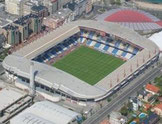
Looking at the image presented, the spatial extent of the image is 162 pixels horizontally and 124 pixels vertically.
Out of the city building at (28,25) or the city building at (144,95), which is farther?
the city building at (28,25)

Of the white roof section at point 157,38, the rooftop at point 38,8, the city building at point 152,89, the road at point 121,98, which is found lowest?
the road at point 121,98

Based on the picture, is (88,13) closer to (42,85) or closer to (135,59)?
(135,59)

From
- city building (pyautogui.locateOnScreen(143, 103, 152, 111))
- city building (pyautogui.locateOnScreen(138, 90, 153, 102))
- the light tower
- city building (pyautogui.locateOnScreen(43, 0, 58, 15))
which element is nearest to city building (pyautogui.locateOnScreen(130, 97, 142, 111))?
city building (pyautogui.locateOnScreen(143, 103, 152, 111))

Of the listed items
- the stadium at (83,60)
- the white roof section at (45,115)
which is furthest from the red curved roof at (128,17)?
the white roof section at (45,115)

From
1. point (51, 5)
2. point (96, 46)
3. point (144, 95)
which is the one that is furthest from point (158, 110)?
point (51, 5)

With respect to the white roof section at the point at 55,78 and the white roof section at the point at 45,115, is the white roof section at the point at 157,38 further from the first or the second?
the white roof section at the point at 45,115

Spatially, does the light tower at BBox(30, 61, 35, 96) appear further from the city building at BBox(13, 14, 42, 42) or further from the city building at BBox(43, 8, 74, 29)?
the city building at BBox(43, 8, 74, 29)

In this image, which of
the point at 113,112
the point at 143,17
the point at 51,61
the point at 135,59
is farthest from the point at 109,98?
the point at 143,17
